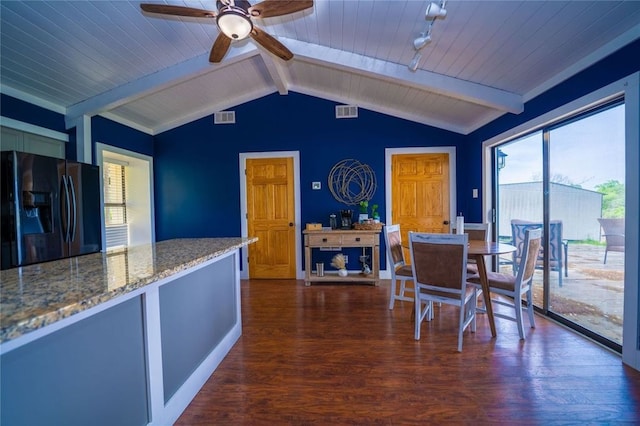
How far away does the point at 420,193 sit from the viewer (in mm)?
4355

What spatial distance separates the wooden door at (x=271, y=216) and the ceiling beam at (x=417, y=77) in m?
1.76

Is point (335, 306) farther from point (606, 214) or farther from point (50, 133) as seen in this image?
point (50, 133)

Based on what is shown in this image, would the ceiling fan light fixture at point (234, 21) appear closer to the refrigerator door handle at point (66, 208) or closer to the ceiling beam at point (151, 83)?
the ceiling beam at point (151, 83)

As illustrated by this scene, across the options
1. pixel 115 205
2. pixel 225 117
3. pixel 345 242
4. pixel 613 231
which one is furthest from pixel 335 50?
pixel 115 205

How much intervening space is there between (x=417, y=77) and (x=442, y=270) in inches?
80.1

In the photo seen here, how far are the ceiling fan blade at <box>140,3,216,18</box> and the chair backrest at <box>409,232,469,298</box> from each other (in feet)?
7.04

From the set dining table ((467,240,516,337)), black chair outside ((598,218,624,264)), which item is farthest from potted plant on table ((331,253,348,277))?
black chair outside ((598,218,624,264))

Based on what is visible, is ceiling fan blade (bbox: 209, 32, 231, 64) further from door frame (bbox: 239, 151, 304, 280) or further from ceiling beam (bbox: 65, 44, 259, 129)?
door frame (bbox: 239, 151, 304, 280)

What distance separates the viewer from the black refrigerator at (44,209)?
7.55 ft

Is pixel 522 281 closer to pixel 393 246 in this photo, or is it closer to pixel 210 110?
pixel 393 246

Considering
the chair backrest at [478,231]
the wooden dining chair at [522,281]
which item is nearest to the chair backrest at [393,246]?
the wooden dining chair at [522,281]

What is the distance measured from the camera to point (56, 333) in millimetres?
935

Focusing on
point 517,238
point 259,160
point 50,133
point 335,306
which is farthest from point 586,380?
point 50,133

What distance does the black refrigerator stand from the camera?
2.30m
